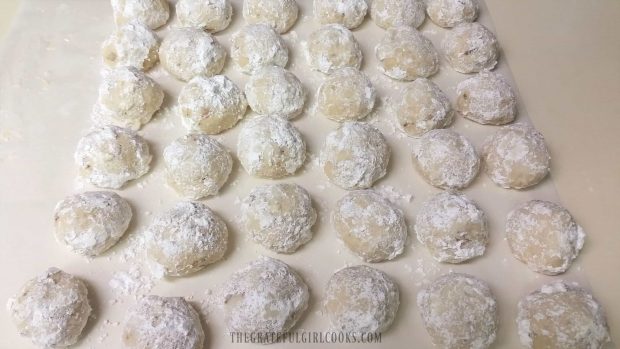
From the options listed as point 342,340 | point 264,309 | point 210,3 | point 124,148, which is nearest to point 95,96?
point 124,148

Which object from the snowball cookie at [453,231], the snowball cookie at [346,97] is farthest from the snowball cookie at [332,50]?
the snowball cookie at [453,231]

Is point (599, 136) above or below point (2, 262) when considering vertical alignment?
above

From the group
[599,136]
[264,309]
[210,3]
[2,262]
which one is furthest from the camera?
[210,3]

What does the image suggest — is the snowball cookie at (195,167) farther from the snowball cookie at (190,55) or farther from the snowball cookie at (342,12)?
the snowball cookie at (342,12)

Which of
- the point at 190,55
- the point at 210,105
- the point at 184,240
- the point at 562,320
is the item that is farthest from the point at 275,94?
the point at 562,320

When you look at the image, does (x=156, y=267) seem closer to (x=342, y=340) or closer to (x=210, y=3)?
(x=342, y=340)

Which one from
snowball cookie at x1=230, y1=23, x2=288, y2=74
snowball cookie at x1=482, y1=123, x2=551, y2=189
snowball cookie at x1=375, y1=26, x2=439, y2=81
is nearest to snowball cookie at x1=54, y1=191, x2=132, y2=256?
snowball cookie at x1=230, y1=23, x2=288, y2=74

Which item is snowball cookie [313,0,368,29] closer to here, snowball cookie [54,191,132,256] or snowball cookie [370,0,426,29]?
snowball cookie [370,0,426,29]

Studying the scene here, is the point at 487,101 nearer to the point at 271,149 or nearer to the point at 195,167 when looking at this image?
the point at 271,149
